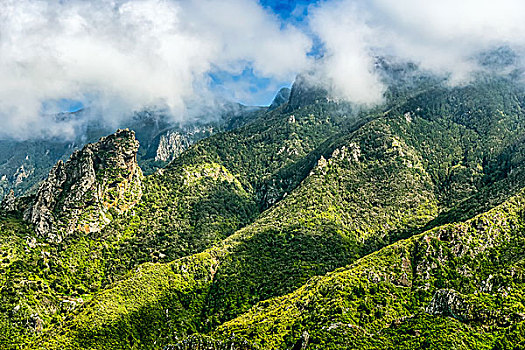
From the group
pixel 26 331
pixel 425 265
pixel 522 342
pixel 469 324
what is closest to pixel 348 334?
pixel 469 324

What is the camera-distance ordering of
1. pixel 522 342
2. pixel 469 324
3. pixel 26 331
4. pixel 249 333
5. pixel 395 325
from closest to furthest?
pixel 522 342 < pixel 469 324 < pixel 395 325 < pixel 249 333 < pixel 26 331

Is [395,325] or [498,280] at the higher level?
[498,280]

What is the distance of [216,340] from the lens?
5561 inches

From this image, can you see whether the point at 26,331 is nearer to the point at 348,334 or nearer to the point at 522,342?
the point at 348,334

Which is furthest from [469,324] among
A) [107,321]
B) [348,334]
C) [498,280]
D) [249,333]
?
[107,321]

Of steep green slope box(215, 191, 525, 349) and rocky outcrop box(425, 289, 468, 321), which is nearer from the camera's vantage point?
steep green slope box(215, 191, 525, 349)

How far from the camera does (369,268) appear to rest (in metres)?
177

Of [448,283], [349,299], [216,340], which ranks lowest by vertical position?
[216,340]

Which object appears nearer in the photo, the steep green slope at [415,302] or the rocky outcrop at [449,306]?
the steep green slope at [415,302]

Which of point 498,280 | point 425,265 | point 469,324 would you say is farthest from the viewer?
point 425,265

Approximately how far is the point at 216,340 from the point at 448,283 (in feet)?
324

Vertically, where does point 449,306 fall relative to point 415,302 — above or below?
below

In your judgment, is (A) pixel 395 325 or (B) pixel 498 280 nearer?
(A) pixel 395 325

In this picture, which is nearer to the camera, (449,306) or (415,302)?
(449,306)
